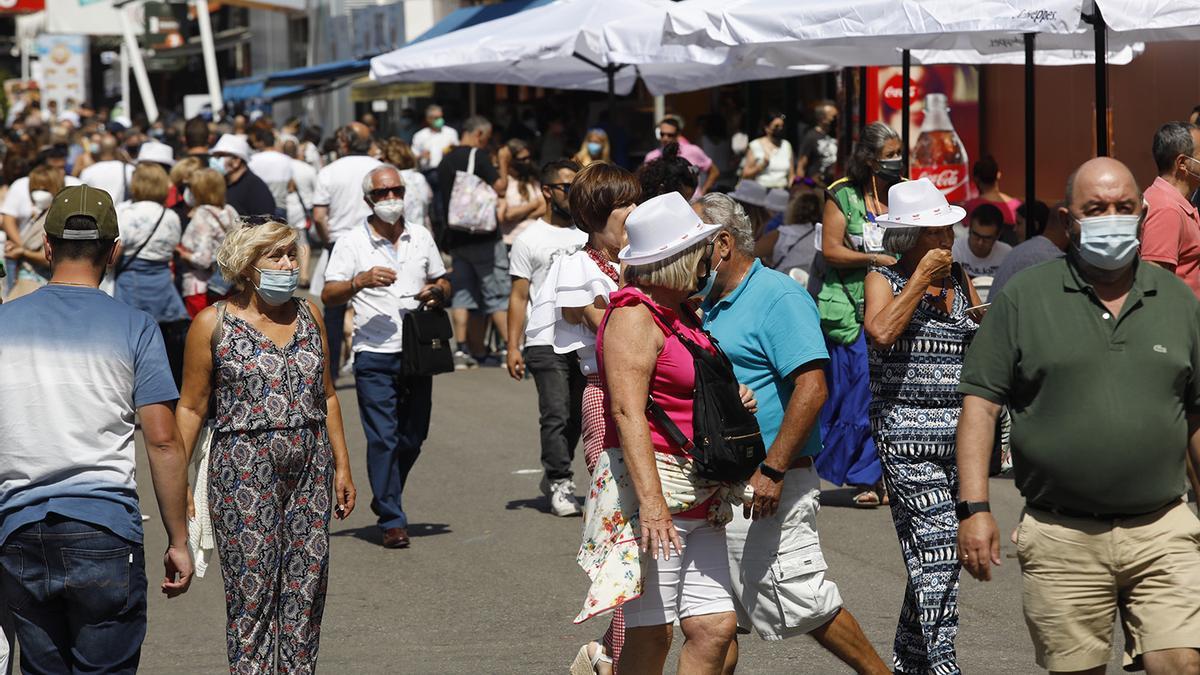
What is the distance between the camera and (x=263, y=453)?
223 inches

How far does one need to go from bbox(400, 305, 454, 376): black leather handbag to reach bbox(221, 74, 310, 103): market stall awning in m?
25.2

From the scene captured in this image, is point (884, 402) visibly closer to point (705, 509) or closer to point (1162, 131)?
point (705, 509)

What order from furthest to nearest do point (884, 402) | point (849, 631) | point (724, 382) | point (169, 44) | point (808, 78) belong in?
point (169, 44), point (808, 78), point (884, 402), point (849, 631), point (724, 382)

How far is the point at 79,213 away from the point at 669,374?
5.47 ft

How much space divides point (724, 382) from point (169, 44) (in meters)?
44.0

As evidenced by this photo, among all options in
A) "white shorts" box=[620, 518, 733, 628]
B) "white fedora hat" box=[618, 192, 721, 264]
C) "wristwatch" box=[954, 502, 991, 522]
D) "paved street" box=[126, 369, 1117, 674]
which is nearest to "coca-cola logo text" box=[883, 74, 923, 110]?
"paved street" box=[126, 369, 1117, 674]

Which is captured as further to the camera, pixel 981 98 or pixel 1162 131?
pixel 981 98

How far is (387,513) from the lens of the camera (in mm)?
8641

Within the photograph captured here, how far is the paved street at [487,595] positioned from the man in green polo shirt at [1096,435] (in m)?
1.92

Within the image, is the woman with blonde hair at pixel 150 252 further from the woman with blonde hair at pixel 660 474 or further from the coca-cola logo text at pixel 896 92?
the coca-cola logo text at pixel 896 92

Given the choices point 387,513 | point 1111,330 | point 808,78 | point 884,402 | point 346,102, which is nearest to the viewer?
point 1111,330

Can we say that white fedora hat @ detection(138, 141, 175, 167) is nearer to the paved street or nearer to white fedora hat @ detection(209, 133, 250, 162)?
white fedora hat @ detection(209, 133, 250, 162)

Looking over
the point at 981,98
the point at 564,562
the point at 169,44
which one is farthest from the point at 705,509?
the point at 169,44

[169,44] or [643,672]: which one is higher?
[169,44]
